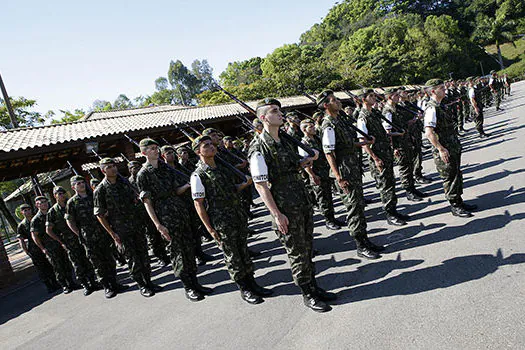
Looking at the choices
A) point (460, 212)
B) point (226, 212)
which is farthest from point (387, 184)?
point (226, 212)

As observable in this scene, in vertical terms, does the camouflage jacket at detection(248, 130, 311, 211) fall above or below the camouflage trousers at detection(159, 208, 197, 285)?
above

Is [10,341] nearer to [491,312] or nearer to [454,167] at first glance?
[491,312]

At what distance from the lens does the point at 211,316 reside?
379 centimetres

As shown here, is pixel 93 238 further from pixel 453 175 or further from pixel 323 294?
pixel 453 175

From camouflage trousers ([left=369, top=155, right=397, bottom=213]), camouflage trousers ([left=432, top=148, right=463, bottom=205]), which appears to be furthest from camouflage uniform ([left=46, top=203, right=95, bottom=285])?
camouflage trousers ([left=432, top=148, right=463, bottom=205])

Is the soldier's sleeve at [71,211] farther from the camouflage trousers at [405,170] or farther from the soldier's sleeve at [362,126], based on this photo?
the camouflage trousers at [405,170]

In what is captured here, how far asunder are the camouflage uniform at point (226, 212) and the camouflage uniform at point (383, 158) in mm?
2436

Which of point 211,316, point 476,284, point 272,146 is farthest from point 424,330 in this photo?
point 211,316

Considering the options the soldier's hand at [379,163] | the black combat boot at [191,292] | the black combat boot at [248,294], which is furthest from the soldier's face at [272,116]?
the black combat boot at [191,292]

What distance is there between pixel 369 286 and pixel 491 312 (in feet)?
3.65

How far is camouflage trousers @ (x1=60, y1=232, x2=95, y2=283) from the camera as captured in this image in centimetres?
588

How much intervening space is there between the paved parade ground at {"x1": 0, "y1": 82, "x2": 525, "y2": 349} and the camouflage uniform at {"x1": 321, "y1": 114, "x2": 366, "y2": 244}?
0.46 meters

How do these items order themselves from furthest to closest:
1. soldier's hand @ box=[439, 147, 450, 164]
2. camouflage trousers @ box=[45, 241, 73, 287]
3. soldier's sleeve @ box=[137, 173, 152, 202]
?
1. camouflage trousers @ box=[45, 241, 73, 287]
2. soldier's hand @ box=[439, 147, 450, 164]
3. soldier's sleeve @ box=[137, 173, 152, 202]

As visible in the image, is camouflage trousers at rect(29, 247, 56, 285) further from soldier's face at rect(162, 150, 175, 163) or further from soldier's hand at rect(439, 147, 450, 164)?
soldier's hand at rect(439, 147, 450, 164)
